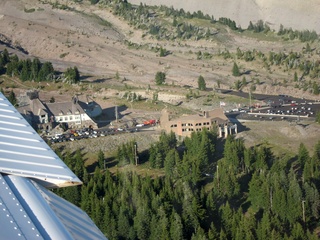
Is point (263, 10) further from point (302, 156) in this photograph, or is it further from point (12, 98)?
point (302, 156)

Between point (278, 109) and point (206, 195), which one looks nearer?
point (206, 195)

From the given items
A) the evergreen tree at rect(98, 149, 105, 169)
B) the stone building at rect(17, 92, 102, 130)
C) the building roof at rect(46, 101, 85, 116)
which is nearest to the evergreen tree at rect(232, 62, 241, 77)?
the stone building at rect(17, 92, 102, 130)

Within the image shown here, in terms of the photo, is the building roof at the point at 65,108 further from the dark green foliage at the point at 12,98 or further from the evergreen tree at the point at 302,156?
the evergreen tree at the point at 302,156

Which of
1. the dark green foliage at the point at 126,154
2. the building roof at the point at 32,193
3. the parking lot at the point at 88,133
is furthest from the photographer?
the parking lot at the point at 88,133

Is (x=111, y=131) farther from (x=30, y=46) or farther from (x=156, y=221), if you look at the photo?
(x=30, y=46)

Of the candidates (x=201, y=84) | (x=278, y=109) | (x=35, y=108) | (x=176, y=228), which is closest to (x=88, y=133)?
(x=35, y=108)

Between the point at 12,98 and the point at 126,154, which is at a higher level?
the point at 12,98

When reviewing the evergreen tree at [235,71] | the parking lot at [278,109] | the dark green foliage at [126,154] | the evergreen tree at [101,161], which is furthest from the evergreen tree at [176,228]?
the evergreen tree at [235,71]
